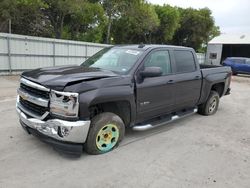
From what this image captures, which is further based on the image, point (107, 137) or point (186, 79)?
point (186, 79)

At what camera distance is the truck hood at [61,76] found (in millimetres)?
3736

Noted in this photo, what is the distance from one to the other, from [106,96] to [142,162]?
117cm

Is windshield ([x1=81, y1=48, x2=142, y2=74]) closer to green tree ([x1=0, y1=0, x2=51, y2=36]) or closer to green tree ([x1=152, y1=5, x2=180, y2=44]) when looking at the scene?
green tree ([x1=0, y1=0, x2=51, y2=36])

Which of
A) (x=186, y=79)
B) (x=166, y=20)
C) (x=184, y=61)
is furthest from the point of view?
→ (x=166, y=20)

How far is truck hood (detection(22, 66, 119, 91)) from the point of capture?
3.74m

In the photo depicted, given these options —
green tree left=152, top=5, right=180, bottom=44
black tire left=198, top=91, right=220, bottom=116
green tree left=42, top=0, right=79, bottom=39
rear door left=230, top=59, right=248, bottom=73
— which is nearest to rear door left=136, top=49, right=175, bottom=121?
black tire left=198, top=91, right=220, bottom=116

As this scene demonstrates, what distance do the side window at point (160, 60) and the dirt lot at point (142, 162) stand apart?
1.34m

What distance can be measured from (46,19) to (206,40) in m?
28.0

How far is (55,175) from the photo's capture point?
353cm

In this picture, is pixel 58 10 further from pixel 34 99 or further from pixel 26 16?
pixel 34 99

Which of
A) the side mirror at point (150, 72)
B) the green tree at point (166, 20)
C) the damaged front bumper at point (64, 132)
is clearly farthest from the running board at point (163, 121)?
the green tree at point (166, 20)

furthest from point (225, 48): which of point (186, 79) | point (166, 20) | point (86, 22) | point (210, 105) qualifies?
point (186, 79)

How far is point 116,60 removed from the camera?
4957mm

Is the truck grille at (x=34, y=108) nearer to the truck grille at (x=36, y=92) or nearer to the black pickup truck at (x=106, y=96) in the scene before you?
the black pickup truck at (x=106, y=96)
